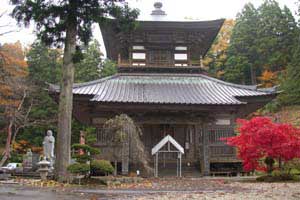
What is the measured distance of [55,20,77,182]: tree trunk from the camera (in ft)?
45.5

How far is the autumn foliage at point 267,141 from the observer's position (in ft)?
57.0

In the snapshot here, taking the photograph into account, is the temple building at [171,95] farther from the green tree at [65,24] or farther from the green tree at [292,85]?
the green tree at [292,85]

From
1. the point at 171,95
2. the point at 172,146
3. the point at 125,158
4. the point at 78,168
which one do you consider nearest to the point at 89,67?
the point at 171,95

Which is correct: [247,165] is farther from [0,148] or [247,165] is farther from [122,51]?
[0,148]

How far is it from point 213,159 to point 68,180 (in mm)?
11006

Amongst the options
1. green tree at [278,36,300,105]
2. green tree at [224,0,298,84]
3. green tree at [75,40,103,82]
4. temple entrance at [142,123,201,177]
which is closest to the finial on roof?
temple entrance at [142,123,201,177]

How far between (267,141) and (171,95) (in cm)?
748

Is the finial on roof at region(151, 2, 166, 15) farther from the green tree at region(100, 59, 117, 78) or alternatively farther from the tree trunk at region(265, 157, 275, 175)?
the green tree at region(100, 59, 117, 78)

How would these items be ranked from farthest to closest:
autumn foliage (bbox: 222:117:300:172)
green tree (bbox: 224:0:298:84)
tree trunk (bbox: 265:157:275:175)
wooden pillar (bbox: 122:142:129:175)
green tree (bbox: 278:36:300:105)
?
green tree (bbox: 224:0:298:84)
green tree (bbox: 278:36:300:105)
wooden pillar (bbox: 122:142:129:175)
tree trunk (bbox: 265:157:275:175)
autumn foliage (bbox: 222:117:300:172)

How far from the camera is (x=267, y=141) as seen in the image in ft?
57.6

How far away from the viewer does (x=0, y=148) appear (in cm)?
4325

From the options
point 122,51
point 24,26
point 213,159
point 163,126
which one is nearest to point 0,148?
point 122,51

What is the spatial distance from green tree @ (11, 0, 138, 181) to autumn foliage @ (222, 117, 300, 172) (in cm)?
821

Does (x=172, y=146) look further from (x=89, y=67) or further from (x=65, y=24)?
(x=89, y=67)
